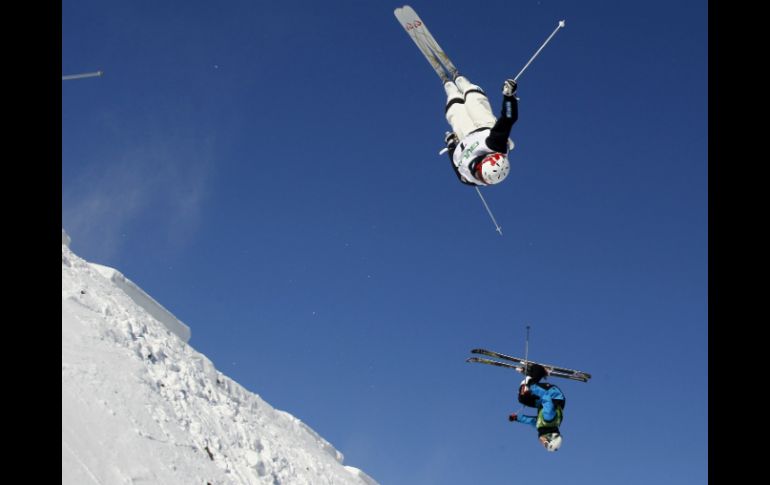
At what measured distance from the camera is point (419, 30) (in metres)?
16.3

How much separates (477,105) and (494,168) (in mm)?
1959

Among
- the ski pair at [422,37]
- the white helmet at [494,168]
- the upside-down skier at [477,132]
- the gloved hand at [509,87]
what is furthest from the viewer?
the ski pair at [422,37]

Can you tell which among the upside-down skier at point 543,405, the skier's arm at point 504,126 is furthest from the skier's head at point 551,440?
the skier's arm at point 504,126

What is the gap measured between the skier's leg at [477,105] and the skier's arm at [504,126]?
0.97 metres

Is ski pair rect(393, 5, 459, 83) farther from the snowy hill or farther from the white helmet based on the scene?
the snowy hill

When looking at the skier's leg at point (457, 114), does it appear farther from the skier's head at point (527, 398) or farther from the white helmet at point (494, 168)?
the skier's head at point (527, 398)

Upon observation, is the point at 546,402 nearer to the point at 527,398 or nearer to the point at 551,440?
the point at 527,398

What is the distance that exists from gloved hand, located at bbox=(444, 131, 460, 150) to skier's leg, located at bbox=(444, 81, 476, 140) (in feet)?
0.44

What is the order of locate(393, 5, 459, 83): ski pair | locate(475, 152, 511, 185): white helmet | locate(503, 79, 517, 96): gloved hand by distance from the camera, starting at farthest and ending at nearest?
locate(393, 5, 459, 83): ski pair < locate(475, 152, 511, 185): white helmet < locate(503, 79, 517, 96): gloved hand

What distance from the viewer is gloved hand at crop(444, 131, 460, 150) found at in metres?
14.2

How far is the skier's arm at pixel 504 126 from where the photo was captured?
11.9 meters

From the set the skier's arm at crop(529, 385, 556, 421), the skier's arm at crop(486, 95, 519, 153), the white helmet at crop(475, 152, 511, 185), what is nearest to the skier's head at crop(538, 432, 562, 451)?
the skier's arm at crop(529, 385, 556, 421)
